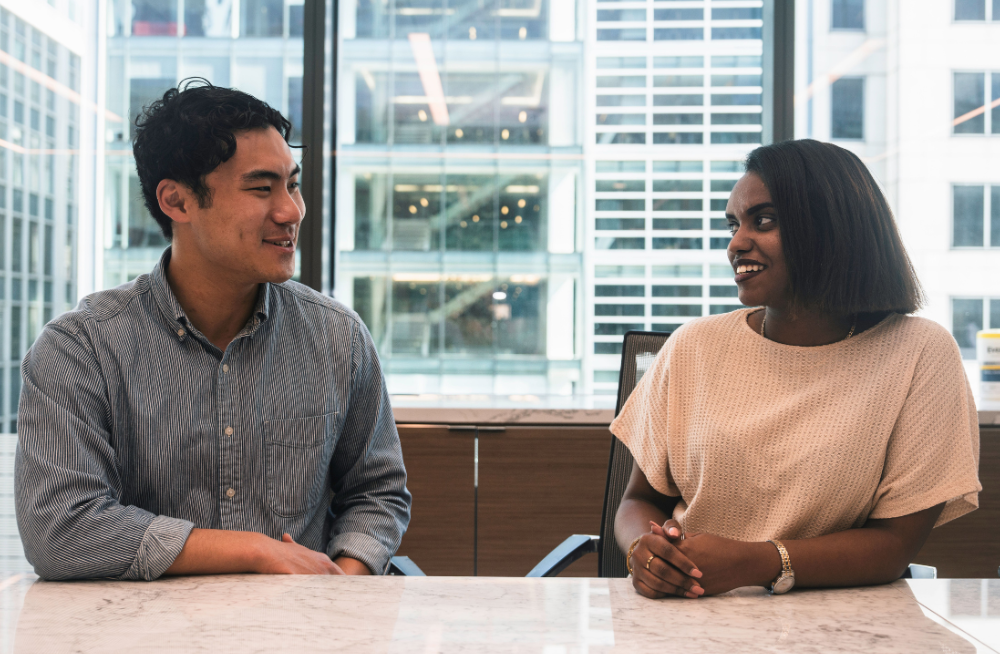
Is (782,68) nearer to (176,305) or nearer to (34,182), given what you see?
(176,305)

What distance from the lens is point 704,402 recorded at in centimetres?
138

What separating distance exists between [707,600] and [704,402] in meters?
0.44

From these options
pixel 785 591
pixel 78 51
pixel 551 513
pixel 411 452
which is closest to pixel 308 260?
pixel 411 452

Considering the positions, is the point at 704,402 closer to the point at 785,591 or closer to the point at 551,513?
the point at 785,591

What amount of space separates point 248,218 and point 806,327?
1.08 m

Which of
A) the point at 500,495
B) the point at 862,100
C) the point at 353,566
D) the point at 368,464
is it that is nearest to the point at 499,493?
the point at 500,495

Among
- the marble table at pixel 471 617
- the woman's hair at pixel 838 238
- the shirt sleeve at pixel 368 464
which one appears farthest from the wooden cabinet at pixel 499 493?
the marble table at pixel 471 617

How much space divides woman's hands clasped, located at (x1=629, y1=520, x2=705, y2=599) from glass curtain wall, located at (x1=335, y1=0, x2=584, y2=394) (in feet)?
7.13

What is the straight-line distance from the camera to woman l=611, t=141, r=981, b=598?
114 cm

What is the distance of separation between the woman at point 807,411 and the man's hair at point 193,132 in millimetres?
949

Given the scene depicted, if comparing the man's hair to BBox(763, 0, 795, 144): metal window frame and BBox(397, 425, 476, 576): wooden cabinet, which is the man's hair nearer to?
BBox(397, 425, 476, 576): wooden cabinet

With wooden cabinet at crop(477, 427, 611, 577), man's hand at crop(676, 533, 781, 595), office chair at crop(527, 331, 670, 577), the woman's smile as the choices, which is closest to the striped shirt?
office chair at crop(527, 331, 670, 577)

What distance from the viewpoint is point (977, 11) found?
3.03 meters

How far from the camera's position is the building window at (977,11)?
119 inches
